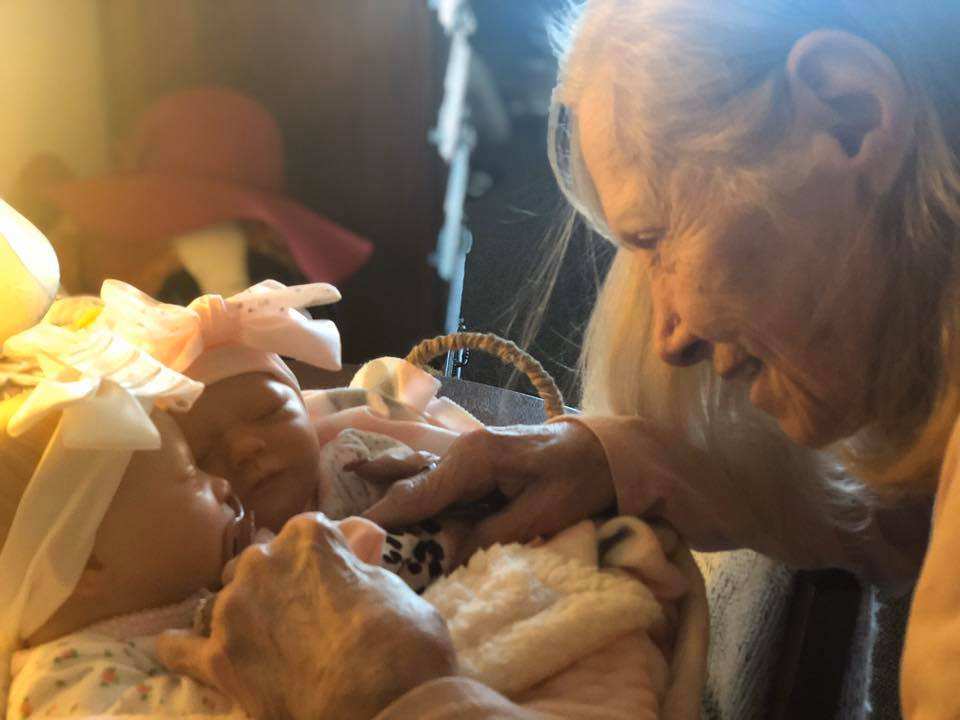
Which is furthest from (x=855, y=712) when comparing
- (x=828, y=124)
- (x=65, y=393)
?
(x=65, y=393)

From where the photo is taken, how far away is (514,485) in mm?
978

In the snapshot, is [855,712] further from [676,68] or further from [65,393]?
[65,393]

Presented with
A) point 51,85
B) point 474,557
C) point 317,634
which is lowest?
point 474,557

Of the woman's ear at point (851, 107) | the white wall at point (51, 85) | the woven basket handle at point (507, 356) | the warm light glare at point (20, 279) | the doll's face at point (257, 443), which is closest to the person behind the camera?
the woman's ear at point (851, 107)

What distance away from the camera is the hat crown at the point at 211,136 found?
2.02m

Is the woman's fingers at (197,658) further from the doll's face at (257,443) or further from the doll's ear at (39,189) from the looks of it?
the doll's ear at (39,189)

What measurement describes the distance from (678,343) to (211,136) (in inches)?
56.7

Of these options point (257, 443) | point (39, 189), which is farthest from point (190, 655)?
point (39, 189)

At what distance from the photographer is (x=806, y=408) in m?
0.82

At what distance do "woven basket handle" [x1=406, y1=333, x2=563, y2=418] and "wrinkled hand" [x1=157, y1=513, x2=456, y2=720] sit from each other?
632 millimetres

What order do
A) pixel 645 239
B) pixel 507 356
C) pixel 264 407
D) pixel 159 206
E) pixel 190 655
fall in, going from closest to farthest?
pixel 190 655 < pixel 645 239 < pixel 264 407 < pixel 507 356 < pixel 159 206

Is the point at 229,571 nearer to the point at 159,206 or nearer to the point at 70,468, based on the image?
the point at 70,468

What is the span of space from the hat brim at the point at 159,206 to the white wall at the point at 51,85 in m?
0.09

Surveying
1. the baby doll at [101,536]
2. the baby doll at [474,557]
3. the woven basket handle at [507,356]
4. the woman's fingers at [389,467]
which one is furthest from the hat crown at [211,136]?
the baby doll at [101,536]
